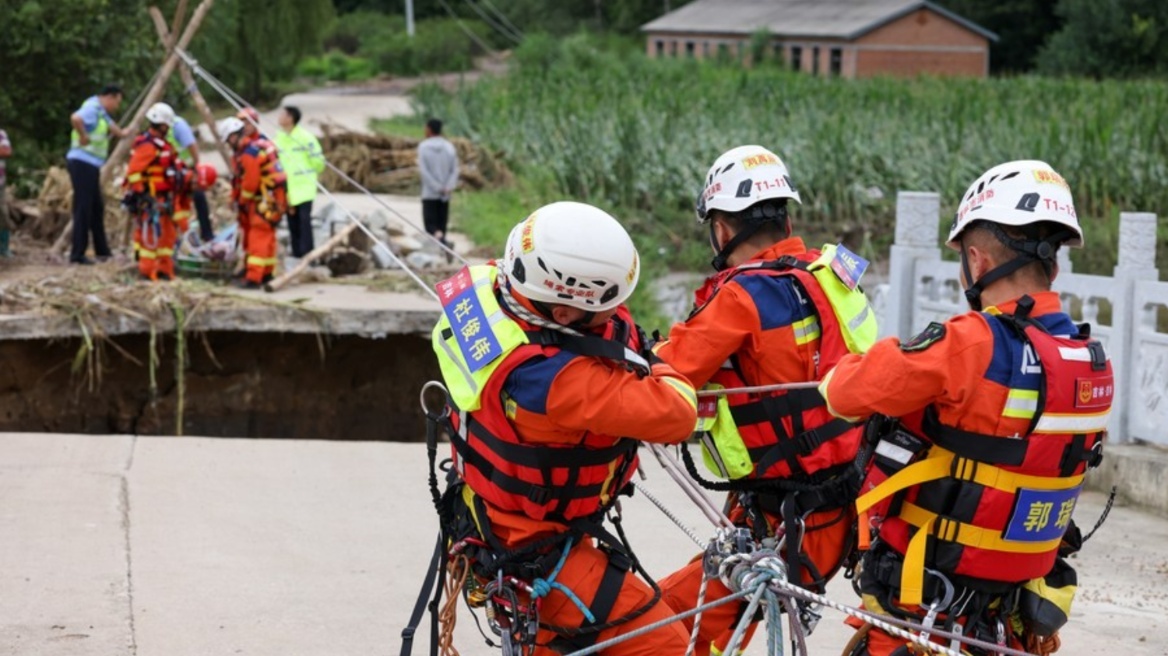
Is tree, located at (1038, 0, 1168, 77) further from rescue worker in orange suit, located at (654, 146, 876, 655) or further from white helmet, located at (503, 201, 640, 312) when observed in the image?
white helmet, located at (503, 201, 640, 312)

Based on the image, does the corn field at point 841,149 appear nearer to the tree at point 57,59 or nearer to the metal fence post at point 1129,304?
the tree at point 57,59

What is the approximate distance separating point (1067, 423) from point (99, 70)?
55.1 ft

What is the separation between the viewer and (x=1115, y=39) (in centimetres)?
5766

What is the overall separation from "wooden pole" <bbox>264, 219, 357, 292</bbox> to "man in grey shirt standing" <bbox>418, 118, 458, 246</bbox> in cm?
195

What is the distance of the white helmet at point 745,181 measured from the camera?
16.3 feet

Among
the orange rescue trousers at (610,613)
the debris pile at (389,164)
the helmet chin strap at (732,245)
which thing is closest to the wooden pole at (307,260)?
the debris pile at (389,164)

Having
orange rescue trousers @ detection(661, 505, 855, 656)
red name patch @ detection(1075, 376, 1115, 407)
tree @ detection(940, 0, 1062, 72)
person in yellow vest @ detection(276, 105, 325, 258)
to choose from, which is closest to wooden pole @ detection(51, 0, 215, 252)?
person in yellow vest @ detection(276, 105, 325, 258)

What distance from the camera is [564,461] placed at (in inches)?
165

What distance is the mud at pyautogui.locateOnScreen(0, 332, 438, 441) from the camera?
13148mm

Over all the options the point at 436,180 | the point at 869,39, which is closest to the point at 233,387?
the point at 436,180

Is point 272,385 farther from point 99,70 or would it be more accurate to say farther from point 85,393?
point 99,70

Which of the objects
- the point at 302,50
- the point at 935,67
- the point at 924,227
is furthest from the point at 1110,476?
the point at 935,67

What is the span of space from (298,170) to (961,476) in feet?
40.1

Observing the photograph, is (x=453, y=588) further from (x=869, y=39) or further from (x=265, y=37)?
(x=869, y=39)
